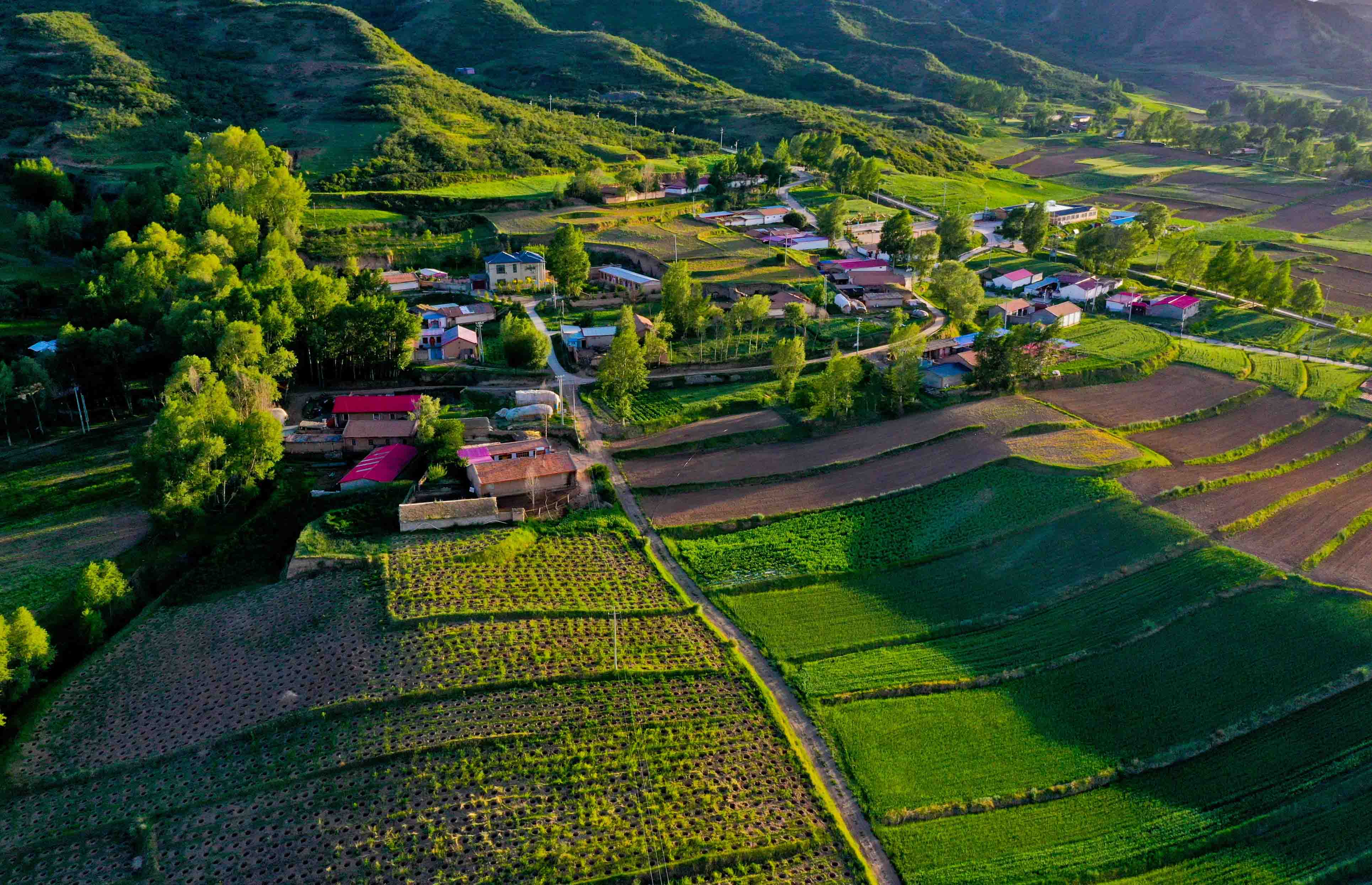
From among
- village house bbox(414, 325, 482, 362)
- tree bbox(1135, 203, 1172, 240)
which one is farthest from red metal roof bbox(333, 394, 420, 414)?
tree bbox(1135, 203, 1172, 240)

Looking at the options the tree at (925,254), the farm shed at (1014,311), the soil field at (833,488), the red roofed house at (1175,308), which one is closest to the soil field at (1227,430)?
the soil field at (833,488)

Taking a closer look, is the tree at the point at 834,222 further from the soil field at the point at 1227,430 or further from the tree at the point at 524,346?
the soil field at the point at 1227,430

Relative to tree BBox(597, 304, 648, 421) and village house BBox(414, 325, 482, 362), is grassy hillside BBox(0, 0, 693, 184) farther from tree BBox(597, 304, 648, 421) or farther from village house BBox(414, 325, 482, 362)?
tree BBox(597, 304, 648, 421)

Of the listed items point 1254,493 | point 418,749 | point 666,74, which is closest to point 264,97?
point 666,74

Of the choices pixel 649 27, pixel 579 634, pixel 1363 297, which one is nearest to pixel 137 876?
pixel 579 634

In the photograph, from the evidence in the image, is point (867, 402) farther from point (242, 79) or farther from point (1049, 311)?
point (242, 79)

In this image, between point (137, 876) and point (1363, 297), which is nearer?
point (137, 876)

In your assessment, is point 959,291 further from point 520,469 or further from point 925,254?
point 520,469
